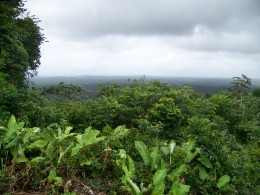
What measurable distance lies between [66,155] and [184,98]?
779cm

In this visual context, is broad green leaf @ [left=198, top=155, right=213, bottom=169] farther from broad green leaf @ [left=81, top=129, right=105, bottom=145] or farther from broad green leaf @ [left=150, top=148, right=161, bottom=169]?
broad green leaf @ [left=81, top=129, right=105, bottom=145]

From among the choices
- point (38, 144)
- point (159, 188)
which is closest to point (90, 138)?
point (38, 144)

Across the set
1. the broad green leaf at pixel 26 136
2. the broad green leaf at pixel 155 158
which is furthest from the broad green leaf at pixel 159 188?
the broad green leaf at pixel 26 136

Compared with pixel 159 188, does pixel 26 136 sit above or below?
above

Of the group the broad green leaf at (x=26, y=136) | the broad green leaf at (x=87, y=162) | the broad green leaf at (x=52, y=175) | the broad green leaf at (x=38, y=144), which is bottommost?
the broad green leaf at (x=52, y=175)

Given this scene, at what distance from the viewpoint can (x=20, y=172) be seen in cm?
319

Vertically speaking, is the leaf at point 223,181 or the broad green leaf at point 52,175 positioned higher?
the broad green leaf at point 52,175

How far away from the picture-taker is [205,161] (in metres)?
3.92

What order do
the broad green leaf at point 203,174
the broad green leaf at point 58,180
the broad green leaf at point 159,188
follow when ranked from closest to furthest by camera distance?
the broad green leaf at point 159,188, the broad green leaf at point 58,180, the broad green leaf at point 203,174

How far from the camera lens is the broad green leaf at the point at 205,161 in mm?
3910

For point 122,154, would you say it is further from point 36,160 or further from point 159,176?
point 36,160

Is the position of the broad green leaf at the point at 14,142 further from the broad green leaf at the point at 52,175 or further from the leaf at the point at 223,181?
the leaf at the point at 223,181

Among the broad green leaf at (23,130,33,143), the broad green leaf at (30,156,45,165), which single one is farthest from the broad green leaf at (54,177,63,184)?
the broad green leaf at (23,130,33,143)

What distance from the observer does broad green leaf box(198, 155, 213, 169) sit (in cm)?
391
